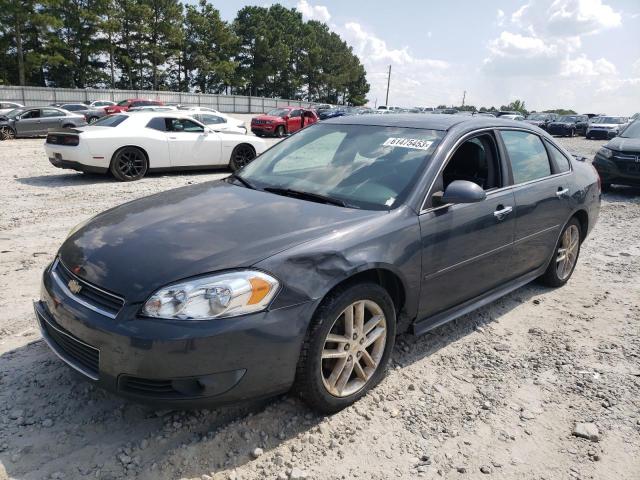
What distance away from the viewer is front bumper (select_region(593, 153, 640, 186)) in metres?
9.91

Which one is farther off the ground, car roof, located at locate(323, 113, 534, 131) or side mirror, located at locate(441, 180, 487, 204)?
car roof, located at locate(323, 113, 534, 131)

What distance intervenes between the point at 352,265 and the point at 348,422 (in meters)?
0.87

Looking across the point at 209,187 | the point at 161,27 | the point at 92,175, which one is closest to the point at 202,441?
the point at 209,187

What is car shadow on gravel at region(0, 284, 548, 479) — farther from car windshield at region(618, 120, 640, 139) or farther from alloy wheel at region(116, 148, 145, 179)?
car windshield at region(618, 120, 640, 139)

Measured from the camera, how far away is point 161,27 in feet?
181

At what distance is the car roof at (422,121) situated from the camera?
12.1 ft

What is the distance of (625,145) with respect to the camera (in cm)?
1012

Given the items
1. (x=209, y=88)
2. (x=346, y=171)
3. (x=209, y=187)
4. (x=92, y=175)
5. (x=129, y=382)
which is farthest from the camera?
(x=209, y=88)

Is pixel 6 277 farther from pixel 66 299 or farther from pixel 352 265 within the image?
pixel 352 265

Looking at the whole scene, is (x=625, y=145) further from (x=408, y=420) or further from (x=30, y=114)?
(x=30, y=114)

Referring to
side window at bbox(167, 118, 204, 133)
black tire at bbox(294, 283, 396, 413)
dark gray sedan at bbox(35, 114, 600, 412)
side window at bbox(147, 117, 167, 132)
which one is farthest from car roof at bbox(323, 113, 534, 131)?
side window at bbox(167, 118, 204, 133)

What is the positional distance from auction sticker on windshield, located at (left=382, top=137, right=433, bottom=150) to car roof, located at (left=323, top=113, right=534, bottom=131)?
193mm

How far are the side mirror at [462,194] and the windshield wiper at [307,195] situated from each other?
0.61 m

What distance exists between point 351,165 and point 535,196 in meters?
1.61
